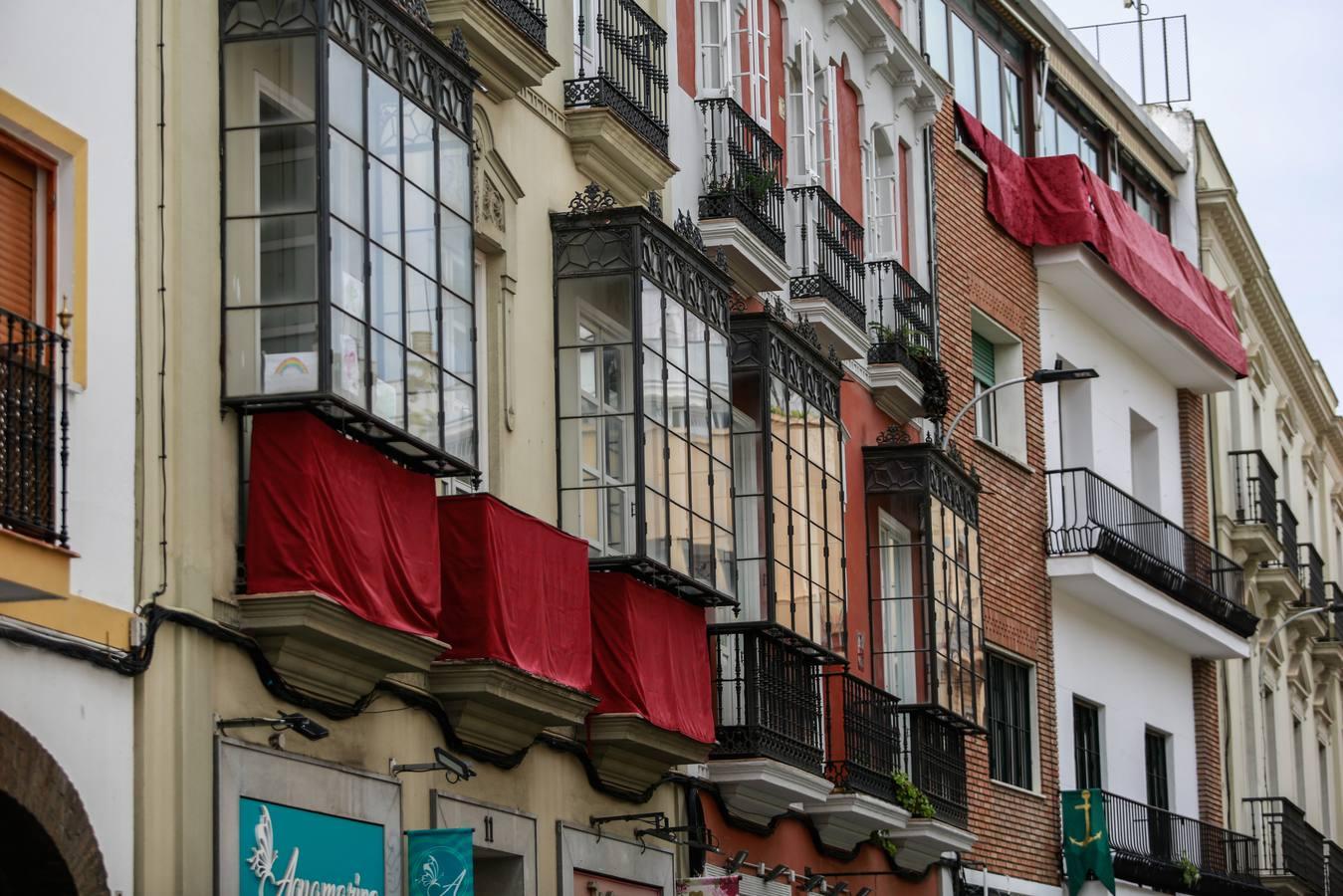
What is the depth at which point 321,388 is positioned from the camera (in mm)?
13281

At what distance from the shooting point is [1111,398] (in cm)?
3366

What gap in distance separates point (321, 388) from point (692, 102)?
8.68 metres

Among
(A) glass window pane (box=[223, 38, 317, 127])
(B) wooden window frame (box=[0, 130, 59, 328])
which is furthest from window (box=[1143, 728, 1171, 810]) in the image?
(B) wooden window frame (box=[0, 130, 59, 328])

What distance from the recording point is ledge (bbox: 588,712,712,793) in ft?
57.6

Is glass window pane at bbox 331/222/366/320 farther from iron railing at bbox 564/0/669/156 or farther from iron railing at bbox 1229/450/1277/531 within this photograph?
iron railing at bbox 1229/450/1277/531

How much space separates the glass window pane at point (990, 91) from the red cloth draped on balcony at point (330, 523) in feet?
60.0

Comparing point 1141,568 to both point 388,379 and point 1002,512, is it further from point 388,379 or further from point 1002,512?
point 388,379

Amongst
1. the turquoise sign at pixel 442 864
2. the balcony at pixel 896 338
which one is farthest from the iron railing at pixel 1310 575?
the turquoise sign at pixel 442 864

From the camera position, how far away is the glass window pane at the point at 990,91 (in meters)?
31.5

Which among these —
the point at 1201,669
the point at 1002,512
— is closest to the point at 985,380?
the point at 1002,512

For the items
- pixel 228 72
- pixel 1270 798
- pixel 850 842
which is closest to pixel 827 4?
pixel 850 842

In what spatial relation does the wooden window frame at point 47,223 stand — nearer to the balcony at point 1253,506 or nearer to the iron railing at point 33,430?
the iron railing at point 33,430

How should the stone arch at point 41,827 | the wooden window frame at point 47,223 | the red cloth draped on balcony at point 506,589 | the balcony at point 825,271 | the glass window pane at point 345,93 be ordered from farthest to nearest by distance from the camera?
the balcony at point 825,271 → the red cloth draped on balcony at point 506,589 → the glass window pane at point 345,93 → the wooden window frame at point 47,223 → the stone arch at point 41,827

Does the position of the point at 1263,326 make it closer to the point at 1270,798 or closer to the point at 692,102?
the point at 1270,798
